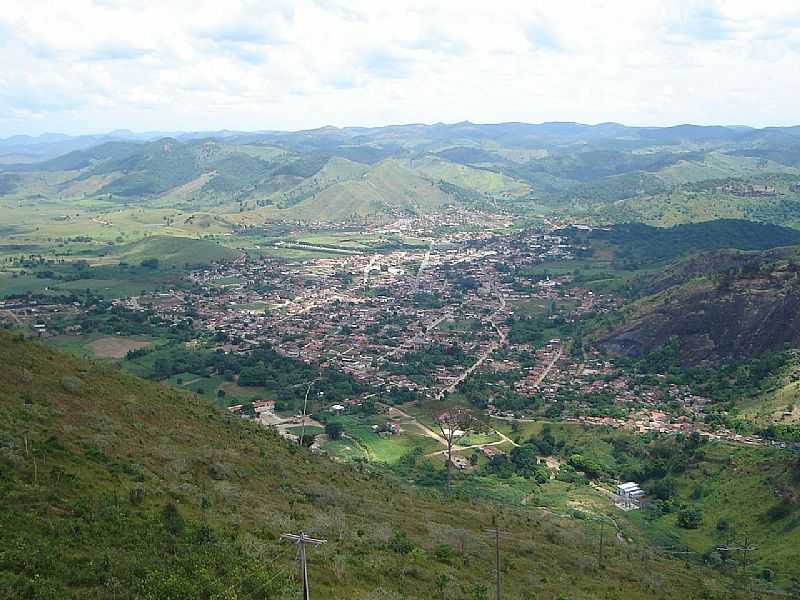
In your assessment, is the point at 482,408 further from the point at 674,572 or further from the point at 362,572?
the point at 362,572

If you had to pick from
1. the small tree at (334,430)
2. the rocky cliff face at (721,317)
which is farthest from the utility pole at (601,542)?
the rocky cliff face at (721,317)

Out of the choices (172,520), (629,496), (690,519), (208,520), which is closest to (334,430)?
(629,496)

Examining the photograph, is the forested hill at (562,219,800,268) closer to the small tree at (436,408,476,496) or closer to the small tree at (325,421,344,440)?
the small tree at (436,408,476,496)

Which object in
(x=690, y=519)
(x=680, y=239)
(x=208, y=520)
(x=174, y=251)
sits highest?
(x=208, y=520)

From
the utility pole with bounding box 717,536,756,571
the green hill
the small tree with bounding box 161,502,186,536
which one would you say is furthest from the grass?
the green hill

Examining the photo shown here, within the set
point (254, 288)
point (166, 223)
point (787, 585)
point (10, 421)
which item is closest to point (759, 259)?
point (787, 585)

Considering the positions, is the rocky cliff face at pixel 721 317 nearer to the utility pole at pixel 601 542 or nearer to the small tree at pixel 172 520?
the utility pole at pixel 601 542

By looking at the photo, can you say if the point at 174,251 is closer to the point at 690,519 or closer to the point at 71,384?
the point at 71,384
